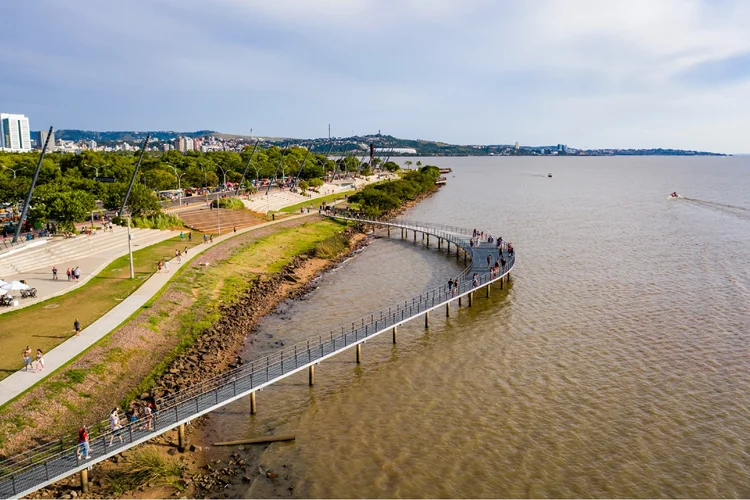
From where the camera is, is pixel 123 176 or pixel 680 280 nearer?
pixel 680 280

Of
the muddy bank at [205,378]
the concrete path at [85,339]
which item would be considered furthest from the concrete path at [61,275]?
the muddy bank at [205,378]

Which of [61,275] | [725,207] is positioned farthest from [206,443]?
[725,207]

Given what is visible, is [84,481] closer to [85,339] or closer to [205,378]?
[205,378]

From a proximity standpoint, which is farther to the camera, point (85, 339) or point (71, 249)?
point (71, 249)

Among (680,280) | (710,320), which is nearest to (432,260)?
(680,280)

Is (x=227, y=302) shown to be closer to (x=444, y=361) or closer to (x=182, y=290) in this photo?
(x=182, y=290)

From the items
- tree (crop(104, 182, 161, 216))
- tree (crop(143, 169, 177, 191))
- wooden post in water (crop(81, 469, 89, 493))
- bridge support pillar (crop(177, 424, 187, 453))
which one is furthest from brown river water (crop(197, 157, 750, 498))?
tree (crop(143, 169, 177, 191))

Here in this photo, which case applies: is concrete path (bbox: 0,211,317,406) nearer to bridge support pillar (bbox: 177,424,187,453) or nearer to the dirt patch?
the dirt patch
